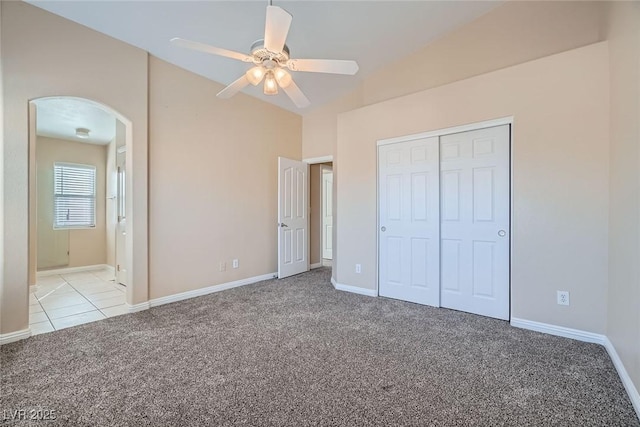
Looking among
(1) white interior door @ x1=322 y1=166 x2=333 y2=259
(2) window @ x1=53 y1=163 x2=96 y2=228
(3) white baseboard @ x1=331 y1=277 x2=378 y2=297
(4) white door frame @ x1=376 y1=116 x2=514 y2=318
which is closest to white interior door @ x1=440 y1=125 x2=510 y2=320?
(4) white door frame @ x1=376 y1=116 x2=514 y2=318

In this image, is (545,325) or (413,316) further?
(413,316)

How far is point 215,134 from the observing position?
3.95 m

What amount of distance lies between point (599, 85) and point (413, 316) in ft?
8.63

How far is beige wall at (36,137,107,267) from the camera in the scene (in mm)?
5207

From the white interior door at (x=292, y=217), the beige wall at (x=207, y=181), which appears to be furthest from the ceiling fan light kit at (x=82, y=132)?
the white interior door at (x=292, y=217)

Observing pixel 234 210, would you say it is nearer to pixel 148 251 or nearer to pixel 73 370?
pixel 148 251

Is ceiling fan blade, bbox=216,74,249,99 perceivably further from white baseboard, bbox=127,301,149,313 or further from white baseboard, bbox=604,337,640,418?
white baseboard, bbox=604,337,640,418

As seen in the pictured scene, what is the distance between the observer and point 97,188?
5.73 meters

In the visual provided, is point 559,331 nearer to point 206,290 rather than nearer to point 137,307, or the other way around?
point 206,290

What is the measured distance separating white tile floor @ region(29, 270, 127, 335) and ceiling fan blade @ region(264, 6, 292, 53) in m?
3.14

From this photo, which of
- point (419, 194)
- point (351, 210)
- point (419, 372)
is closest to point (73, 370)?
point (419, 372)

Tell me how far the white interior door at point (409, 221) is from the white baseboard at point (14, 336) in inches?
142

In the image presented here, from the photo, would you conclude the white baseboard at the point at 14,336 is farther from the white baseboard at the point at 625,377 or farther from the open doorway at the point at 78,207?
the white baseboard at the point at 625,377

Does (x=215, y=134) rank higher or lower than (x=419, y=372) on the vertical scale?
higher
